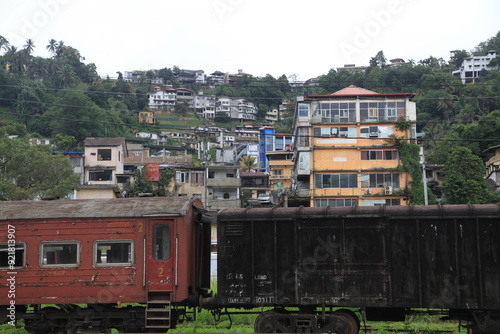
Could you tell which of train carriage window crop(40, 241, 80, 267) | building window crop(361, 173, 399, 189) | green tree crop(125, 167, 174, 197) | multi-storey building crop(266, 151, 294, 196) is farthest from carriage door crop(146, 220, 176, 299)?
multi-storey building crop(266, 151, 294, 196)

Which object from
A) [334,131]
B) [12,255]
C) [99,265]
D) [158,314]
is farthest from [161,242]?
[334,131]

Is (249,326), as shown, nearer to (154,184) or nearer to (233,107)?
(154,184)

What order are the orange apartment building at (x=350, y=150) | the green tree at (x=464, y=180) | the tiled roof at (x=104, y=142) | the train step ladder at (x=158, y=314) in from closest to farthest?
the train step ladder at (x=158, y=314) → the orange apartment building at (x=350, y=150) → the green tree at (x=464, y=180) → the tiled roof at (x=104, y=142)

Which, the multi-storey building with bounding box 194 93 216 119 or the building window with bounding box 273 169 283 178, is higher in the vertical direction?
the multi-storey building with bounding box 194 93 216 119

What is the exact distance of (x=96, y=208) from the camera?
47.4 feet

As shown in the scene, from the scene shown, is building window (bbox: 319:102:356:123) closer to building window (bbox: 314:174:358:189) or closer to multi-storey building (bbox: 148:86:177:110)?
building window (bbox: 314:174:358:189)

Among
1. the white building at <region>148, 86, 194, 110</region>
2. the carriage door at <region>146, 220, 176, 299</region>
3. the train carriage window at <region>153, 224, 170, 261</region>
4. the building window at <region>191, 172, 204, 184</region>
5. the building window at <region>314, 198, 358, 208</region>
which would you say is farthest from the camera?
the white building at <region>148, 86, 194, 110</region>

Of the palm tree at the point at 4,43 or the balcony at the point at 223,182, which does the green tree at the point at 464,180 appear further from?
the palm tree at the point at 4,43

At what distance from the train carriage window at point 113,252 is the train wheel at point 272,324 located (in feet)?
12.0

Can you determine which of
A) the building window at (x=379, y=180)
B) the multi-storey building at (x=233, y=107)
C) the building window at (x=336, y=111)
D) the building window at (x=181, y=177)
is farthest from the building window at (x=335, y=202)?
the multi-storey building at (x=233, y=107)

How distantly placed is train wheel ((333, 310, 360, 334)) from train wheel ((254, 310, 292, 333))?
4.03ft

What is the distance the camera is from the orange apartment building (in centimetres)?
5331

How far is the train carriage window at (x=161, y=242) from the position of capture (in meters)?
13.9

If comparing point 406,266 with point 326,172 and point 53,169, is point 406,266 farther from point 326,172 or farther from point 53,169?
point 326,172
